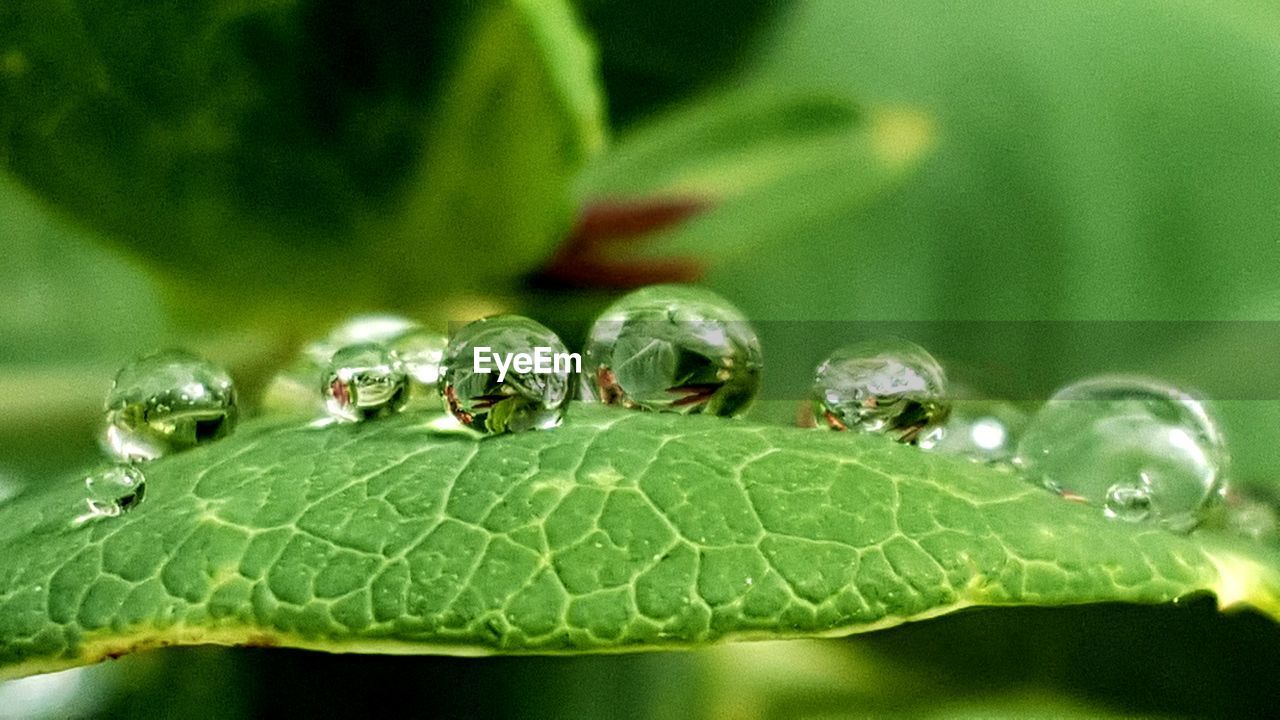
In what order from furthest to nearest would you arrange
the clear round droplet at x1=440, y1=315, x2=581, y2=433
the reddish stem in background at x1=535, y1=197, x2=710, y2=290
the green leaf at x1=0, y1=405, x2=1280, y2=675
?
the reddish stem in background at x1=535, y1=197, x2=710, y2=290
the clear round droplet at x1=440, y1=315, x2=581, y2=433
the green leaf at x1=0, y1=405, x2=1280, y2=675

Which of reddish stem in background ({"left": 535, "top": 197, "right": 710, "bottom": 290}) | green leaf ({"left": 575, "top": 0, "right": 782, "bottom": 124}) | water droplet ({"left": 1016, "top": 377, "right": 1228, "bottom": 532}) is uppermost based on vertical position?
green leaf ({"left": 575, "top": 0, "right": 782, "bottom": 124})

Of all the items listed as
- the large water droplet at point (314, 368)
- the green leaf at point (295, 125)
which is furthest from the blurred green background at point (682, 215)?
the large water droplet at point (314, 368)

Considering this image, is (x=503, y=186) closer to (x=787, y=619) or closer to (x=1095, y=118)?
(x=787, y=619)

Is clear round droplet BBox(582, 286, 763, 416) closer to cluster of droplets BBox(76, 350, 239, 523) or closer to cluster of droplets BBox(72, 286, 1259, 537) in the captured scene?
cluster of droplets BBox(72, 286, 1259, 537)

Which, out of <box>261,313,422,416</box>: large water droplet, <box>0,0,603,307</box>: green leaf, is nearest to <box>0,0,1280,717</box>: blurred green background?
<box>0,0,603,307</box>: green leaf

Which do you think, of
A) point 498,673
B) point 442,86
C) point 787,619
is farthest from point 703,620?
point 442,86

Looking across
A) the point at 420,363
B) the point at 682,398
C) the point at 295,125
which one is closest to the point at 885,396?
the point at 682,398
